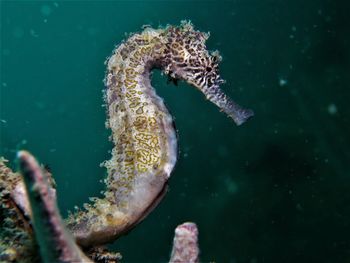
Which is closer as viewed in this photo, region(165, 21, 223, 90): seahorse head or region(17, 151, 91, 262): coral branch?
region(17, 151, 91, 262): coral branch

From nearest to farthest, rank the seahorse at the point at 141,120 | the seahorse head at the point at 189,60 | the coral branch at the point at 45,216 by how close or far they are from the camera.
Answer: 1. the coral branch at the point at 45,216
2. the seahorse at the point at 141,120
3. the seahorse head at the point at 189,60

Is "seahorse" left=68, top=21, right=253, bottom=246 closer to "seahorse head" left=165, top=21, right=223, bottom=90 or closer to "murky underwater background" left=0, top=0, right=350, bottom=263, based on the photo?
"seahorse head" left=165, top=21, right=223, bottom=90

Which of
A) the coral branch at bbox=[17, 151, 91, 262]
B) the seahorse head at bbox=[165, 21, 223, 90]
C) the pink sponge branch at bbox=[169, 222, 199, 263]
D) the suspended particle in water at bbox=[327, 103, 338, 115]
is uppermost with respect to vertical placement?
the seahorse head at bbox=[165, 21, 223, 90]

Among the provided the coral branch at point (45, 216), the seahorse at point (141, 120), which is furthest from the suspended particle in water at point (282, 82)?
the coral branch at point (45, 216)

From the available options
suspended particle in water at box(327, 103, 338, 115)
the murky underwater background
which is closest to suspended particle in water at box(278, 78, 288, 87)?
the murky underwater background

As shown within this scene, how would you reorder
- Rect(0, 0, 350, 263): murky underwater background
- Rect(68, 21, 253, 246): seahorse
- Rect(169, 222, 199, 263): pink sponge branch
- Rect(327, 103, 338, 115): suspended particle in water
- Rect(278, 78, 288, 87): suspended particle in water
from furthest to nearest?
Rect(278, 78, 288, 87): suspended particle in water, Rect(327, 103, 338, 115): suspended particle in water, Rect(0, 0, 350, 263): murky underwater background, Rect(68, 21, 253, 246): seahorse, Rect(169, 222, 199, 263): pink sponge branch

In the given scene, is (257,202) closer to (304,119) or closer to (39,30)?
(304,119)

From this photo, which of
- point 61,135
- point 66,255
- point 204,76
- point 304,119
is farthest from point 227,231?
point 61,135

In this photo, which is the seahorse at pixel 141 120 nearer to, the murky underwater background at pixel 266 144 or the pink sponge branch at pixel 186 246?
the pink sponge branch at pixel 186 246

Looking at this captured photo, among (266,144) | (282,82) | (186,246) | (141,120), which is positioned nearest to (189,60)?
(141,120)
